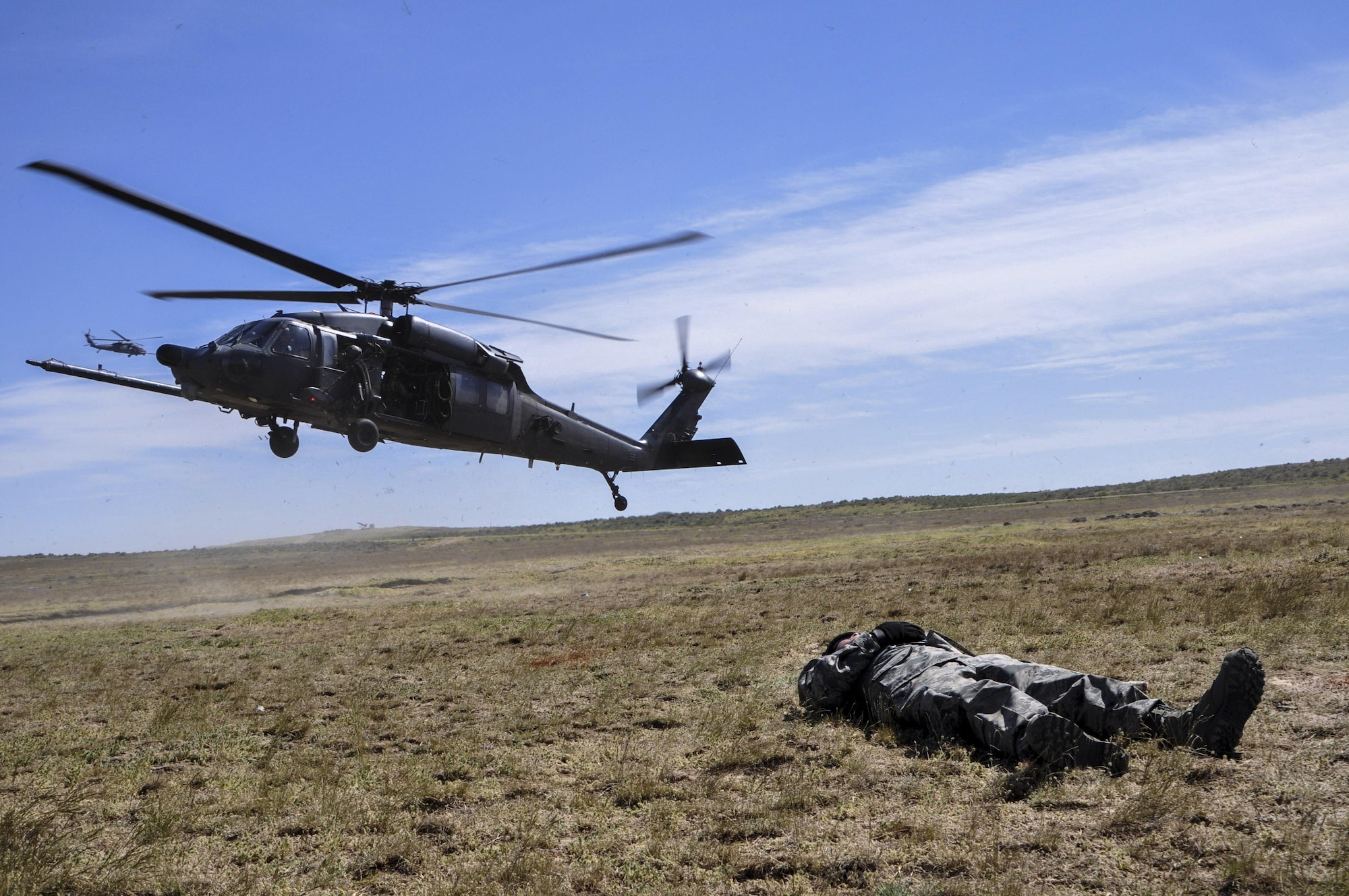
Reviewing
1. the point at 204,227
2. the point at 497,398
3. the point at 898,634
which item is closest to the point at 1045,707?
the point at 898,634

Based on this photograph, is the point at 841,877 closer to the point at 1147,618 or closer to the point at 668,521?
the point at 1147,618

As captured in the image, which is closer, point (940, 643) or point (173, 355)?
point (940, 643)

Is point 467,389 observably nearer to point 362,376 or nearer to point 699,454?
point 362,376

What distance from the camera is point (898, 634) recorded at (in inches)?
315

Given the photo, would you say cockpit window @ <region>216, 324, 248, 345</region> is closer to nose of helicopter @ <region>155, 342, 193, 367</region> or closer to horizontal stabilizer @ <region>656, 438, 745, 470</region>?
nose of helicopter @ <region>155, 342, 193, 367</region>

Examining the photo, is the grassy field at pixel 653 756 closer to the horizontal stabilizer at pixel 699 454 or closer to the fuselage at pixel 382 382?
the fuselage at pixel 382 382

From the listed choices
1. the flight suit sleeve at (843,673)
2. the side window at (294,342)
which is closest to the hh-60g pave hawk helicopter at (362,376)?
the side window at (294,342)

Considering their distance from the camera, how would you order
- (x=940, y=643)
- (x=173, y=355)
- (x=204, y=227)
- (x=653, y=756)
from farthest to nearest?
(x=173, y=355)
(x=204, y=227)
(x=940, y=643)
(x=653, y=756)

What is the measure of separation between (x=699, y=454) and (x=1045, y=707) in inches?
939

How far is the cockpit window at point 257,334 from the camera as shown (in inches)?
774

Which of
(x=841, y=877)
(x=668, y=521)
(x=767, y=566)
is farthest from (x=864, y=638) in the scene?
(x=668, y=521)

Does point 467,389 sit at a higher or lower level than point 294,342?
lower

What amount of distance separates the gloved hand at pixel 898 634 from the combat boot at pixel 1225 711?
2.21 m

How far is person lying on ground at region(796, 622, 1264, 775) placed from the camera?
592 centimetres
